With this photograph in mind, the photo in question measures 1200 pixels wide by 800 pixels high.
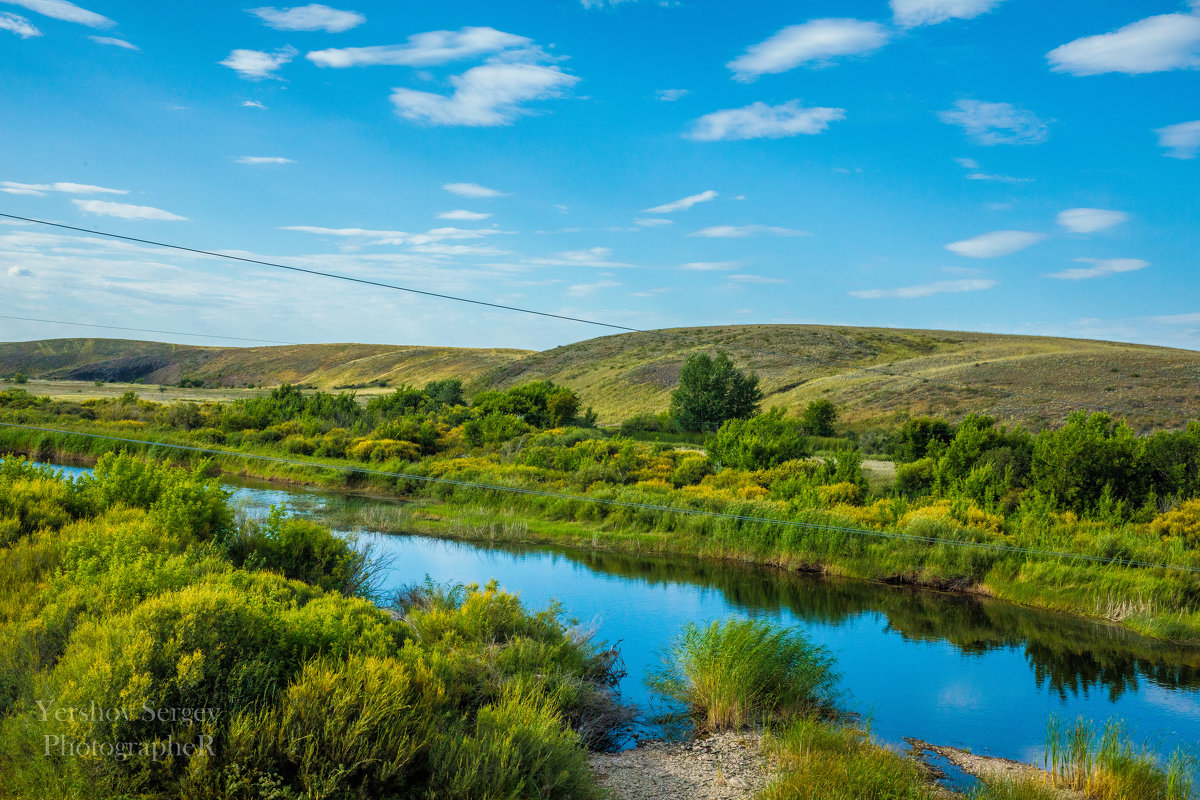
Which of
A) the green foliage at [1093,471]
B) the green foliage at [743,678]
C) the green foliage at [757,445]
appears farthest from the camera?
the green foliage at [757,445]

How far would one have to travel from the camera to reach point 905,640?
1387 centimetres

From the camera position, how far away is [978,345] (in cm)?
8350

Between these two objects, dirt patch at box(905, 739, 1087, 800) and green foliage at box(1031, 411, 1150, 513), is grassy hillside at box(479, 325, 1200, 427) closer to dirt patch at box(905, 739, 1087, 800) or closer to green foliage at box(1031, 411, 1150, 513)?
green foliage at box(1031, 411, 1150, 513)

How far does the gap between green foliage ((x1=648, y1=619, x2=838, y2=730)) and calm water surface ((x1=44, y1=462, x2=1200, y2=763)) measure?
0.77 m

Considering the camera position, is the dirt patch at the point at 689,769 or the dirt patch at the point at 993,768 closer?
the dirt patch at the point at 689,769

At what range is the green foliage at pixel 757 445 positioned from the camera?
26406mm

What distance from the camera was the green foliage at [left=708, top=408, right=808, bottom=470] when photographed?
2641 cm

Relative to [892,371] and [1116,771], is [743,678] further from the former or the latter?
[892,371]

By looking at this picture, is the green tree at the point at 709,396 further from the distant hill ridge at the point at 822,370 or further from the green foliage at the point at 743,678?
the green foliage at the point at 743,678

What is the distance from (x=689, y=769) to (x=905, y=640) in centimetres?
741

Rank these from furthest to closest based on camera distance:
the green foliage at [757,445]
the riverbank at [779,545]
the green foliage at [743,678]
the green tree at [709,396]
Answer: the green tree at [709,396] < the green foliage at [757,445] < the riverbank at [779,545] < the green foliage at [743,678]

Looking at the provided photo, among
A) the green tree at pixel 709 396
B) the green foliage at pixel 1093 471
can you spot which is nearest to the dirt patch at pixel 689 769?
the green foliage at pixel 1093 471

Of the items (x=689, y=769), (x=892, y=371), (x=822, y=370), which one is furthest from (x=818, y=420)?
(x=689, y=769)

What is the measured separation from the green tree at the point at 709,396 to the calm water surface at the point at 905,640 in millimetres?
26639
